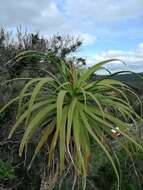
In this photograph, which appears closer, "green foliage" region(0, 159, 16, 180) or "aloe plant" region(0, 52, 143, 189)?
"aloe plant" region(0, 52, 143, 189)

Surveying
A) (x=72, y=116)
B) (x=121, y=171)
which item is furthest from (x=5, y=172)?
(x=121, y=171)

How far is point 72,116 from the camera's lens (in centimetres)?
367

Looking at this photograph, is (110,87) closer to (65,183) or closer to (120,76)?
(120,76)

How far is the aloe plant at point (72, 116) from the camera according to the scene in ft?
11.8

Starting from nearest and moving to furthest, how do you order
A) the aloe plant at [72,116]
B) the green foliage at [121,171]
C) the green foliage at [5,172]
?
the aloe plant at [72,116] < the green foliage at [5,172] < the green foliage at [121,171]

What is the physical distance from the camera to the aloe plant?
11.8ft

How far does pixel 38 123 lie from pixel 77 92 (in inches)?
17.0

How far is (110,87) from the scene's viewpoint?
12.8 feet

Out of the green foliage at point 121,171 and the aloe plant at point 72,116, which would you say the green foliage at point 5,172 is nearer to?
the aloe plant at point 72,116

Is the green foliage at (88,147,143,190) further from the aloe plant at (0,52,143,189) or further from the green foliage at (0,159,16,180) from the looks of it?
the aloe plant at (0,52,143,189)

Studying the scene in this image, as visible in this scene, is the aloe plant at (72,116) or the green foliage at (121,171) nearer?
the aloe plant at (72,116)

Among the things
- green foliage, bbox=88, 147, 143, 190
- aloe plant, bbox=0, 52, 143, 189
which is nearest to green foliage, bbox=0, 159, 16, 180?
aloe plant, bbox=0, 52, 143, 189

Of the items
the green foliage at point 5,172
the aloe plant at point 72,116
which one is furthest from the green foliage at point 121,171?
the aloe plant at point 72,116

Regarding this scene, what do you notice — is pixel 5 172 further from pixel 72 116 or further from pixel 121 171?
pixel 121 171
